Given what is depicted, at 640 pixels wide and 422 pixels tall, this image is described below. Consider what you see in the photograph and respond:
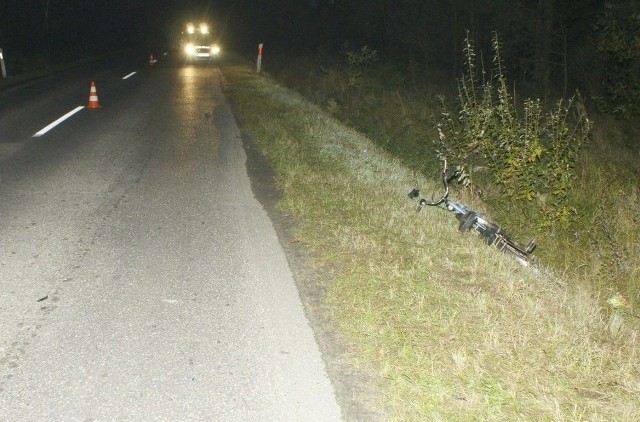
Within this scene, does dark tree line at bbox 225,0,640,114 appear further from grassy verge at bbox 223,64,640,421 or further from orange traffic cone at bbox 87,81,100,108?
orange traffic cone at bbox 87,81,100,108

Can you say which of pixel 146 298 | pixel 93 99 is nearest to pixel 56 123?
pixel 93 99

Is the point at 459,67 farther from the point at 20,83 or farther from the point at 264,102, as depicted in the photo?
the point at 20,83

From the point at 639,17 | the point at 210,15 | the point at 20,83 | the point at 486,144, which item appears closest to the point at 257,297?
the point at 486,144

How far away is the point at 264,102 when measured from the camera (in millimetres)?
14875

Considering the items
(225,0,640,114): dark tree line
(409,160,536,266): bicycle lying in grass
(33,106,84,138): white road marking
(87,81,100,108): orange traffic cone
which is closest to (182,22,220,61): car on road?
(225,0,640,114): dark tree line

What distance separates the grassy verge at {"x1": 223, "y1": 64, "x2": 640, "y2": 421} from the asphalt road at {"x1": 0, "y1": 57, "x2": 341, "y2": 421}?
1.45 feet

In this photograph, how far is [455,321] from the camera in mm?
3799

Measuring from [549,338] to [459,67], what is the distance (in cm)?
3037

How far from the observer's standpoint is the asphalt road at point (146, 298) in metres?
3.00

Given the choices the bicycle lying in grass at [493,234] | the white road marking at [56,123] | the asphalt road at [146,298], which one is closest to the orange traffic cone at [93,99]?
the white road marking at [56,123]

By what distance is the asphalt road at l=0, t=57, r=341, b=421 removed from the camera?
300 centimetres

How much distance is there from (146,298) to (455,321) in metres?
2.29

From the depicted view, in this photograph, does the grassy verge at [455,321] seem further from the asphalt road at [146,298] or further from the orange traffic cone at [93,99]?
the orange traffic cone at [93,99]

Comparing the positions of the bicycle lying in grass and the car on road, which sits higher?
the car on road
